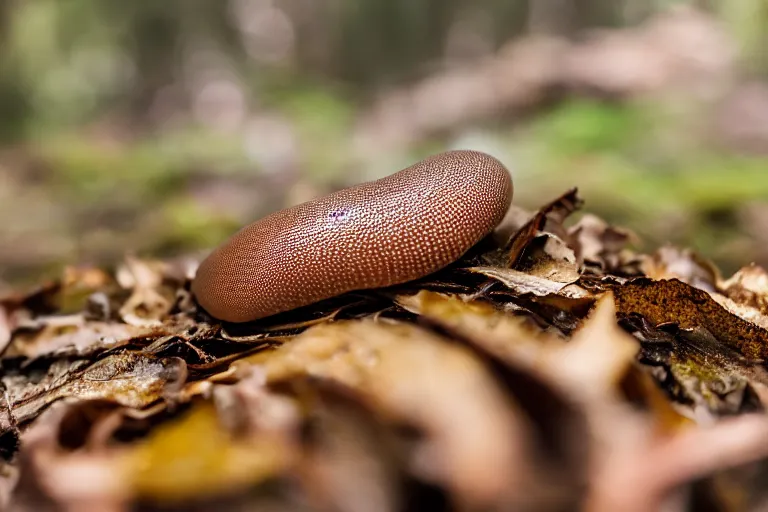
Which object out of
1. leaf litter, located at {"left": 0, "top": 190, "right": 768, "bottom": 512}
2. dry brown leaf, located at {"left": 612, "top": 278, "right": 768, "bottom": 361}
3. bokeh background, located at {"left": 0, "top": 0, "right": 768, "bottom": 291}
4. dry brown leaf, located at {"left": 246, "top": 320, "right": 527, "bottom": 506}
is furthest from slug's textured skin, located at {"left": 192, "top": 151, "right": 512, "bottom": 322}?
bokeh background, located at {"left": 0, "top": 0, "right": 768, "bottom": 291}

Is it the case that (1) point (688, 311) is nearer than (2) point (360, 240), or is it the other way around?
(1) point (688, 311)

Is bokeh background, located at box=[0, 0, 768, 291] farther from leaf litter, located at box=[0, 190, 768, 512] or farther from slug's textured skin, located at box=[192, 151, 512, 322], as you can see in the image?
leaf litter, located at box=[0, 190, 768, 512]

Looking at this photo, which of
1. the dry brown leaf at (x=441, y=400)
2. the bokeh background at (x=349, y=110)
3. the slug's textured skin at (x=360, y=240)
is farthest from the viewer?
the bokeh background at (x=349, y=110)

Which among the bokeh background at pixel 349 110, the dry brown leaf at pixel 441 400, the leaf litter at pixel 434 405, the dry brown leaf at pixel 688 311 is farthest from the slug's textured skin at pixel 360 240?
the bokeh background at pixel 349 110

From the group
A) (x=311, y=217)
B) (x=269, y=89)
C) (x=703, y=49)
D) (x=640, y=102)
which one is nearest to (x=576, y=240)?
(x=311, y=217)

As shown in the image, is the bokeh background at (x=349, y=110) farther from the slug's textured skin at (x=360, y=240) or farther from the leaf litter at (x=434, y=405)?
the leaf litter at (x=434, y=405)

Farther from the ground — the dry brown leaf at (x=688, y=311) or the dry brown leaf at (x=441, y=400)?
the dry brown leaf at (x=441, y=400)

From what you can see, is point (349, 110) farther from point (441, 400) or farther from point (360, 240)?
point (441, 400)

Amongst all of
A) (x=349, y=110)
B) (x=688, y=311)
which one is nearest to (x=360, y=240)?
(x=688, y=311)
